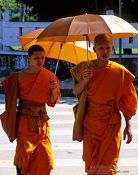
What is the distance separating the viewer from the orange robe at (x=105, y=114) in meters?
5.12

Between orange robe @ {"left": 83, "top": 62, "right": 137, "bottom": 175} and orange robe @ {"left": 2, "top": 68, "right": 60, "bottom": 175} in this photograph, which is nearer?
orange robe @ {"left": 83, "top": 62, "right": 137, "bottom": 175}

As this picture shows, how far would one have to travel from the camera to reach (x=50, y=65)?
18891 millimetres

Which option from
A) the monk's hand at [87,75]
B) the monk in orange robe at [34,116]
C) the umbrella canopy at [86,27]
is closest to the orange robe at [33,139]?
the monk in orange robe at [34,116]

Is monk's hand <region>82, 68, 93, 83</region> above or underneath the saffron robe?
above

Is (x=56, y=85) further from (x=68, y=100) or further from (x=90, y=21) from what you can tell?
(x=68, y=100)

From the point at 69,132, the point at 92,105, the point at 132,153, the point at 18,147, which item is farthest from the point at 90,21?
the point at 69,132

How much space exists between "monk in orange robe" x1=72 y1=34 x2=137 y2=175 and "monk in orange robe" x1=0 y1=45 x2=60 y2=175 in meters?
0.55

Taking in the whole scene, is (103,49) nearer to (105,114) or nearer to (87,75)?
(87,75)

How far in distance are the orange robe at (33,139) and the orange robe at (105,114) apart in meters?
0.58

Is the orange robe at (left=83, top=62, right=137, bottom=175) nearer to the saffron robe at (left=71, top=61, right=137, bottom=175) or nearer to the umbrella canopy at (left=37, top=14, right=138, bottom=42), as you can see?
the saffron robe at (left=71, top=61, right=137, bottom=175)

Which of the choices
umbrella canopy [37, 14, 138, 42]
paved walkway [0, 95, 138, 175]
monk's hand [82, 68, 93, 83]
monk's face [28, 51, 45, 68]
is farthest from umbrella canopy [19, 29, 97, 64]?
paved walkway [0, 95, 138, 175]

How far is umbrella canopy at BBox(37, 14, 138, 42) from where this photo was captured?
16.7 ft

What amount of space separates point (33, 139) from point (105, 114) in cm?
88

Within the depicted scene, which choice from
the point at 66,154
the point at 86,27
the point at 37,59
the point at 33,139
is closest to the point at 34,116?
the point at 33,139
